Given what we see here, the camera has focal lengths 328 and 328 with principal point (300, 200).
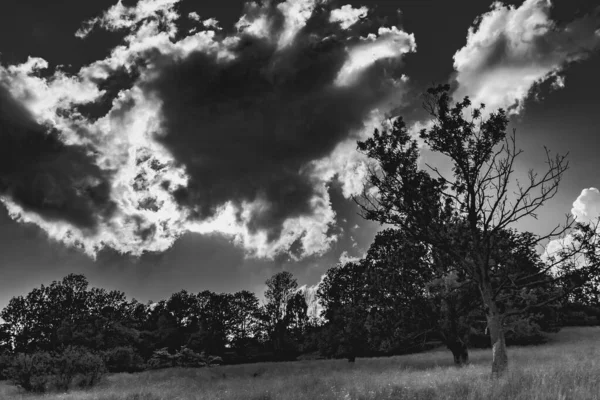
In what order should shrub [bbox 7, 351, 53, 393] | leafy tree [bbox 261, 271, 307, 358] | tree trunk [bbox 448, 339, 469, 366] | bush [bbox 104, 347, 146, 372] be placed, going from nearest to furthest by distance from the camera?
shrub [bbox 7, 351, 53, 393] < tree trunk [bbox 448, 339, 469, 366] < bush [bbox 104, 347, 146, 372] < leafy tree [bbox 261, 271, 307, 358]

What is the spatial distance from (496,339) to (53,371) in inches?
838

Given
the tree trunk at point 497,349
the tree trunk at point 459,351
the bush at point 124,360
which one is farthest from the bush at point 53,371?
the tree trunk at point 459,351

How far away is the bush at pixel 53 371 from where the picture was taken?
56.0 ft

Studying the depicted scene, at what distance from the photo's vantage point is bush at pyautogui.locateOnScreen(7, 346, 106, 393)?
1706 centimetres

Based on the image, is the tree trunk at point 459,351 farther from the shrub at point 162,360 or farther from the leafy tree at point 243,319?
the leafy tree at point 243,319

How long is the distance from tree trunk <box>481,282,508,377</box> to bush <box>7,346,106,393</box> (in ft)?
64.0

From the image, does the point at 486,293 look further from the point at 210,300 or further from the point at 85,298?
the point at 210,300

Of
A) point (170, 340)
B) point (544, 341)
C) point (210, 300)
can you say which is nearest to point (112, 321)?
point (170, 340)

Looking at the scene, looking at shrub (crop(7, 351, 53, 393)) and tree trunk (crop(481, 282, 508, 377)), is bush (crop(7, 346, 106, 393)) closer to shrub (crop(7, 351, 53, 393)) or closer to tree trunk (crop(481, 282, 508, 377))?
shrub (crop(7, 351, 53, 393))

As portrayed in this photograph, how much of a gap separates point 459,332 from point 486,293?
1044cm

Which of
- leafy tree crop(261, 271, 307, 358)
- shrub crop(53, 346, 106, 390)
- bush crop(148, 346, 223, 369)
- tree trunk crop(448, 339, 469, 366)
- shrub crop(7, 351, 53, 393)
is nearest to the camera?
shrub crop(7, 351, 53, 393)

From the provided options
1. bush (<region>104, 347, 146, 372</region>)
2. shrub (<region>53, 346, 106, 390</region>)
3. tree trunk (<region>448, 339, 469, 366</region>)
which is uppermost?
shrub (<region>53, 346, 106, 390</region>)

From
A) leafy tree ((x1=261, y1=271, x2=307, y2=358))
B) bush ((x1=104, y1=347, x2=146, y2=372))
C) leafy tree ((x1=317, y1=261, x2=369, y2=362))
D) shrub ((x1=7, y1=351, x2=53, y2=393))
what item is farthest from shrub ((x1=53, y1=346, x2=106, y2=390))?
leafy tree ((x1=261, y1=271, x2=307, y2=358))

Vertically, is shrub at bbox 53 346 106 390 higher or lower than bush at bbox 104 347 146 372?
higher
